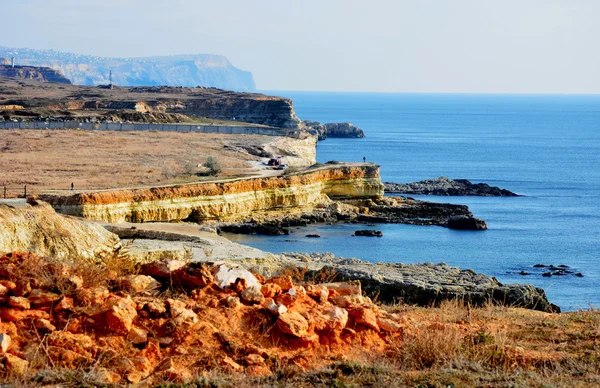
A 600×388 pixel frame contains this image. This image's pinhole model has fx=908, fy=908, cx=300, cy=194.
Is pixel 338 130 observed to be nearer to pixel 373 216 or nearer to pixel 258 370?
pixel 373 216

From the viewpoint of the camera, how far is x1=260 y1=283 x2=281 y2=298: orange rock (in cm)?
1219

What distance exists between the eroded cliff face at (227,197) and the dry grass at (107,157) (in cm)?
300

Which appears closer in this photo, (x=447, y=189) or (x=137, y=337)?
(x=137, y=337)

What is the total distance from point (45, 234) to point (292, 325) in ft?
35.7

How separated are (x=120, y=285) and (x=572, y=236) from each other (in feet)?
139

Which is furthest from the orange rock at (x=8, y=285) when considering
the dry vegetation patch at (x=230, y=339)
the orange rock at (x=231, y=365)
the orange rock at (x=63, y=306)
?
the orange rock at (x=231, y=365)

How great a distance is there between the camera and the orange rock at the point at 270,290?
12.2m

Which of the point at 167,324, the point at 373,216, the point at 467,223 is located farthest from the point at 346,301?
the point at 373,216

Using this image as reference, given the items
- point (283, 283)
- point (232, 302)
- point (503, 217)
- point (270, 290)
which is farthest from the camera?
point (503, 217)

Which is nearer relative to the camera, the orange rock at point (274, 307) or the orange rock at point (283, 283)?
the orange rock at point (274, 307)

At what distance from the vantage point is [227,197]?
166ft

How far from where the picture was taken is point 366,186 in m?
60.2

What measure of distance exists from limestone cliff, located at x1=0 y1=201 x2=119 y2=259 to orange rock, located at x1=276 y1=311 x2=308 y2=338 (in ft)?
28.1

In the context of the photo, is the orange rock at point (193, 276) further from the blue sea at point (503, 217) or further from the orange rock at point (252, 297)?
the blue sea at point (503, 217)
